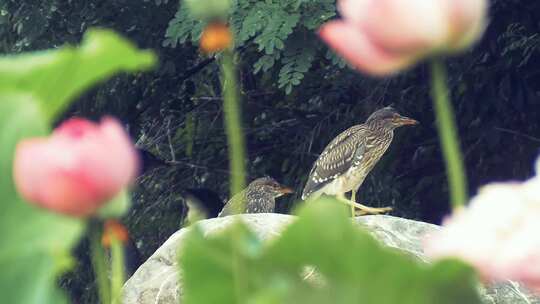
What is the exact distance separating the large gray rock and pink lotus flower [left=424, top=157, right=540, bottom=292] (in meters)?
6.45

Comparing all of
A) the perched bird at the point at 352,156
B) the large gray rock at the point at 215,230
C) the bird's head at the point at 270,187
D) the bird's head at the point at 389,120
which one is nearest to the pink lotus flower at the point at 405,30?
the large gray rock at the point at 215,230

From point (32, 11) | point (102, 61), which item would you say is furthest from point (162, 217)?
point (102, 61)

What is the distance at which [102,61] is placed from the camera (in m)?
0.89

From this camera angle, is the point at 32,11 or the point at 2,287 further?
the point at 32,11

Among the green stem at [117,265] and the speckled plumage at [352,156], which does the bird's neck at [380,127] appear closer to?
the speckled plumage at [352,156]

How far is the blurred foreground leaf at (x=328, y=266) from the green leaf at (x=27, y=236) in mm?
72

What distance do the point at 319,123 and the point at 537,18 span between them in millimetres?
2225

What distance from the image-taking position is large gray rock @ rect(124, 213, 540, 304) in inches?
294

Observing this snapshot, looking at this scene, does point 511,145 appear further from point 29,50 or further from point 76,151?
point 76,151

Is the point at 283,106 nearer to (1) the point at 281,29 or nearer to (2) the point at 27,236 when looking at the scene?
(1) the point at 281,29

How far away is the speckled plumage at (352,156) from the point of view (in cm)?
1031

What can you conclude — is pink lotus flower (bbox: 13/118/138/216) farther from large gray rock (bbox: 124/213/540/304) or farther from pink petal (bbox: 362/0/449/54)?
large gray rock (bbox: 124/213/540/304)

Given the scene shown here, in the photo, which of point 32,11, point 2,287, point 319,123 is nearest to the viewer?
point 2,287

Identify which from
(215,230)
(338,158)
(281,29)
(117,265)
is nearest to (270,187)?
(338,158)
